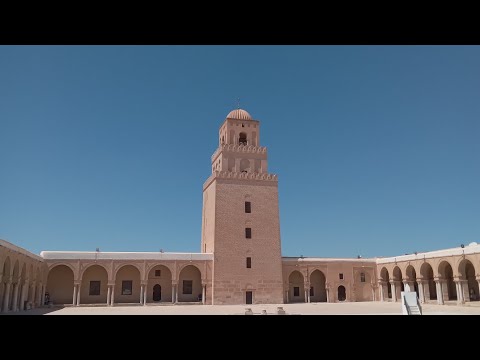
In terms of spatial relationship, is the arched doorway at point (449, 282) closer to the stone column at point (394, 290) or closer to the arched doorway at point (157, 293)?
the stone column at point (394, 290)

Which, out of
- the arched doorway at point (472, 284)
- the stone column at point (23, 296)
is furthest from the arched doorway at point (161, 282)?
the arched doorway at point (472, 284)

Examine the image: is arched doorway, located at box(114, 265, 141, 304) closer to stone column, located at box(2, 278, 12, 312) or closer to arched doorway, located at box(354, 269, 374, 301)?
stone column, located at box(2, 278, 12, 312)

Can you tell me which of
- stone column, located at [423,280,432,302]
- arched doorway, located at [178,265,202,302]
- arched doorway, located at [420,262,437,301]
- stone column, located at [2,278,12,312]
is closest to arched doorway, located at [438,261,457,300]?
arched doorway, located at [420,262,437,301]

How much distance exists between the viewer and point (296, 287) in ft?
108

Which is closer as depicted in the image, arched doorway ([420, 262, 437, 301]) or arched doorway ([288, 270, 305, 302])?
arched doorway ([420, 262, 437, 301])

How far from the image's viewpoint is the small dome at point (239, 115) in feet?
111

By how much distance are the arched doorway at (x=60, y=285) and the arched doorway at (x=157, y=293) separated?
5.26 m

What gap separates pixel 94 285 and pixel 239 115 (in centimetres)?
1598

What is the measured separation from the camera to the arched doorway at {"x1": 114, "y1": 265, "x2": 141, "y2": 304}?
29.3 meters

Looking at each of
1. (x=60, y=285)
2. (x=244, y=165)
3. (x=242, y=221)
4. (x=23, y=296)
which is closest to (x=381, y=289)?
(x=242, y=221)

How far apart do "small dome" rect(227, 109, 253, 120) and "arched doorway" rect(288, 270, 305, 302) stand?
1224 cm
